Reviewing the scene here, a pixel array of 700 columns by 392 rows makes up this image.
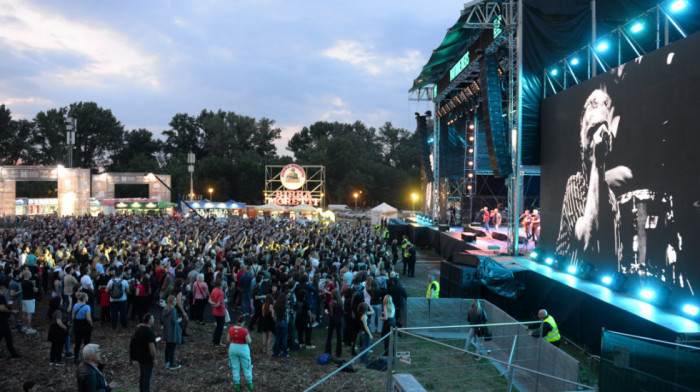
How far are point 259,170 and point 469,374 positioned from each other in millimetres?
53863

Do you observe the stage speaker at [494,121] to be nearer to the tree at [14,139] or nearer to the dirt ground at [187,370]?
the dirt ground at [187,370]

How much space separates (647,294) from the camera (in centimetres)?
941

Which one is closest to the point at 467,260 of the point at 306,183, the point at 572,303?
the point at 572,303

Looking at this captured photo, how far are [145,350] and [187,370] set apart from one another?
5.39 ft

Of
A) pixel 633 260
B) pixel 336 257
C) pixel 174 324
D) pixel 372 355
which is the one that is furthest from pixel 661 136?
pixel 174 324

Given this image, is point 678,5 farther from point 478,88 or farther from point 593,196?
point 478,88

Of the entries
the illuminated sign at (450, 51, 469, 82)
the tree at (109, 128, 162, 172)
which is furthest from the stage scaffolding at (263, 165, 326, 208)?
the tree at (109, 128, 162, 172)

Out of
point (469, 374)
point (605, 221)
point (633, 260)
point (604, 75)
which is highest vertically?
point (604, 75)

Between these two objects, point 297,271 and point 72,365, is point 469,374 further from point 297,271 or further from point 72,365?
point 72,365

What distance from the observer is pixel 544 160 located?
15.8 meters

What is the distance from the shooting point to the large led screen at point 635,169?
8445 mm

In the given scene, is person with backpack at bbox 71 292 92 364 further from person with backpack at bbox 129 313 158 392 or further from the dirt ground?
person with backpack at bbox 129 313 158 392

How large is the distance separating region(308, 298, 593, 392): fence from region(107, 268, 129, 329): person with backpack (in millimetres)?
4690

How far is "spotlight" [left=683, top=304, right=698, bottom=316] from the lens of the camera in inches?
314
